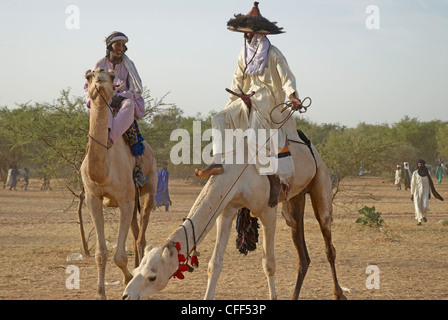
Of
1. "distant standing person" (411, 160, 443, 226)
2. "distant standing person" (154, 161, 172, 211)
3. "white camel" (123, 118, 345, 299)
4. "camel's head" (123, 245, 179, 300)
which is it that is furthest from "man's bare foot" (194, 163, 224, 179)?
"distant standing person" (154, 161, 172, 211)

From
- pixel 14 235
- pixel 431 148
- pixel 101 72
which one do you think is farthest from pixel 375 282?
pixel 431 148

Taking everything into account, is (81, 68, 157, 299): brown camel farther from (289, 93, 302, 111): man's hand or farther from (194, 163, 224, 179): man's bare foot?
(289, 93, 302, 111): man's hand

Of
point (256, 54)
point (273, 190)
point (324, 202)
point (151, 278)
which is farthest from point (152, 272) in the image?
point (324, 202)

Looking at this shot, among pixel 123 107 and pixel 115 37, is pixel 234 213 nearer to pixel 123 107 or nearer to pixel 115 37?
pixel 123 107

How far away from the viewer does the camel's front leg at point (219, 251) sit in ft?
18.1

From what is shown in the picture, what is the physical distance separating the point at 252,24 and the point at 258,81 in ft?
2.34

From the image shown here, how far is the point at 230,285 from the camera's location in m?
8.25

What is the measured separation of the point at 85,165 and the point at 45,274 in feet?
10.4

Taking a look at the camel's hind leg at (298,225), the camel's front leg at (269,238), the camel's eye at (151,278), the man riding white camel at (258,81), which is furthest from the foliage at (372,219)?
the camel's eye at (151,278)

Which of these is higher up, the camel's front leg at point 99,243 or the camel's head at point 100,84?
the camel's head at point 100,84

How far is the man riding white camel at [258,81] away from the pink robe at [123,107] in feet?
4.39

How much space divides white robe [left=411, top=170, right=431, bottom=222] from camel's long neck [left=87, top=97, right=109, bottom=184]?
13043 millimetres

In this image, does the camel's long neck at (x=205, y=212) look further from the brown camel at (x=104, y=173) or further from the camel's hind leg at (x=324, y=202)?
the camel's hind leg at (x=324, y=202)
